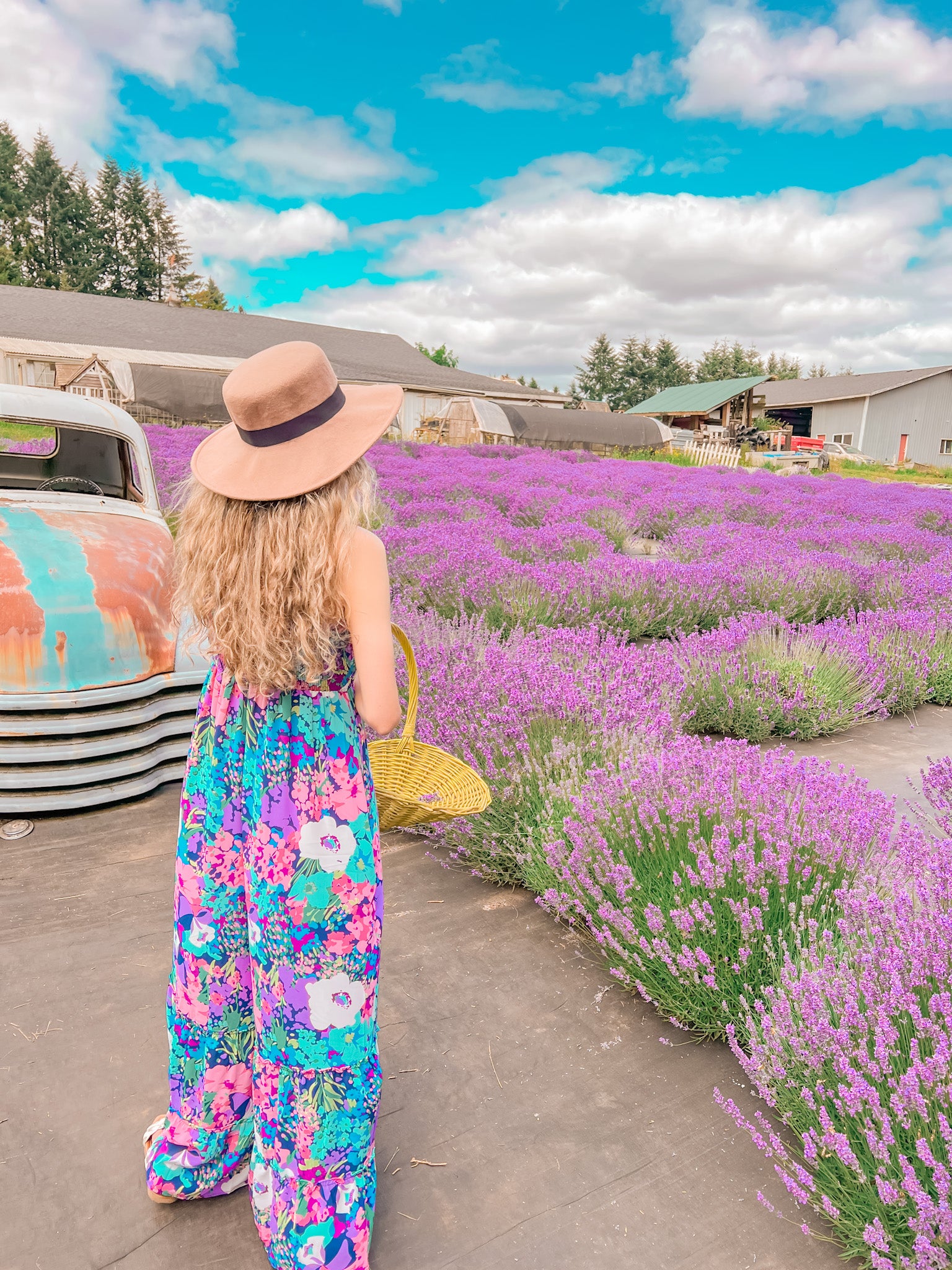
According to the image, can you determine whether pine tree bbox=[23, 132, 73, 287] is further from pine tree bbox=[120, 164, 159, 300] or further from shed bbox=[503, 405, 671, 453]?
shed bbox=[503, 405, 671, 453]

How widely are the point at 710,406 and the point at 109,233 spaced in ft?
152

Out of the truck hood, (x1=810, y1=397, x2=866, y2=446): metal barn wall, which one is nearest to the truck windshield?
the truck hood

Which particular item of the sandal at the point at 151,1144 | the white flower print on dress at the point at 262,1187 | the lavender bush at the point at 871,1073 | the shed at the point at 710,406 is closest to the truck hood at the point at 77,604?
the sandal at the point at 151,1144

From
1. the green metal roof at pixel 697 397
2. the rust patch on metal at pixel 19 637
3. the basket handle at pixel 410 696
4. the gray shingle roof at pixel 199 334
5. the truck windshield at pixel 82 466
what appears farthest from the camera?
the green metal roof at pixel 697 397

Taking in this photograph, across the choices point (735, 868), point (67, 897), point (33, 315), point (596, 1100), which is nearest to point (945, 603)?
point (735, 868)

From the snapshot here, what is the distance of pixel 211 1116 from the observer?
1738 mm

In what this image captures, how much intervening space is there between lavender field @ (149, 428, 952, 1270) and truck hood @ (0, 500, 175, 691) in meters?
1.32

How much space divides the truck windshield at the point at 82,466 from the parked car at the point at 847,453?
37582mm

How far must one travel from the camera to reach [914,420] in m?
49.2

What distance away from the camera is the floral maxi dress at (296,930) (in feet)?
4.94

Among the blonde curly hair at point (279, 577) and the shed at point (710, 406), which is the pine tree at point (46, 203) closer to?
the shed at point (710, 406)

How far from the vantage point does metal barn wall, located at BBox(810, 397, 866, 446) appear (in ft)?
163

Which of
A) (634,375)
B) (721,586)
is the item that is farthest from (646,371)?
(721,586)

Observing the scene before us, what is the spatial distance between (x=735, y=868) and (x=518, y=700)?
52.5 inches
